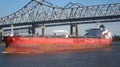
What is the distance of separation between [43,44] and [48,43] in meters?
1.30

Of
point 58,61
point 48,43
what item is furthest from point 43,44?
point 58,61

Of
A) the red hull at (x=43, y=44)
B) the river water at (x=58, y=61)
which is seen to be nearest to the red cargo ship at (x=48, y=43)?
the red hull at (x=43, y=44)

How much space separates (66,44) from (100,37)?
12.8 meters

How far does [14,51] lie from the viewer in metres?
46.4

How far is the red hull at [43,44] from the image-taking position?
Result: 46803mm

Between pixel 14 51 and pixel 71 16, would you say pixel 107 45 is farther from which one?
Answer: pixel 71 16

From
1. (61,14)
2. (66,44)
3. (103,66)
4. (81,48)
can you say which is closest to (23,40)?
(66,44)

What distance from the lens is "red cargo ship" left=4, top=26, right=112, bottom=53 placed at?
46.8 meters

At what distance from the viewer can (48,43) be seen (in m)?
50.7

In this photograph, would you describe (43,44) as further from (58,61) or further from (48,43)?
(58,61)

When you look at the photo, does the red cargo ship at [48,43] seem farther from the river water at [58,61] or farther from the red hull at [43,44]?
the river water at [58,61]

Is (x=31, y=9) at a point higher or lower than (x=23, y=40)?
higher

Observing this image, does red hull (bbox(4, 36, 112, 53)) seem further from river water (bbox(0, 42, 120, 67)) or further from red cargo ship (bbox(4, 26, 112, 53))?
river water (bbox(0, 42, 120, 67))

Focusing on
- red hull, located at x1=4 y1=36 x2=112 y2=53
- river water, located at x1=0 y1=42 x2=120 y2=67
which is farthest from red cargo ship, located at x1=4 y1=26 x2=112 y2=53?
river water, located at x1=0 y1=42 x2=120 y2=67
